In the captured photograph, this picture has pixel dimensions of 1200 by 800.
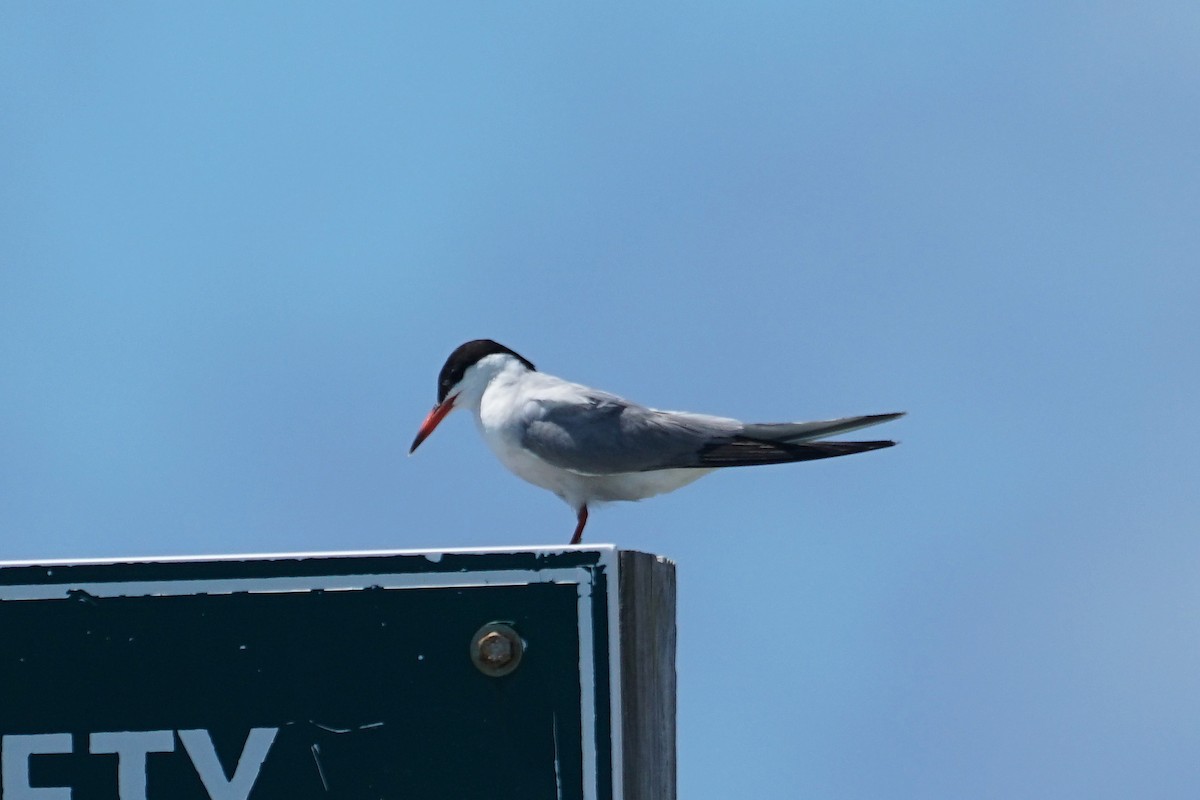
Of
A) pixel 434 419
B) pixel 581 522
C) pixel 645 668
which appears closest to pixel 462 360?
pixel 434 419

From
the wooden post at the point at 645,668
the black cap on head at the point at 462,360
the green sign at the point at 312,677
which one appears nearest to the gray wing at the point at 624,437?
the black cap on head at the point at 462,360

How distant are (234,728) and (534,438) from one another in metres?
3.60

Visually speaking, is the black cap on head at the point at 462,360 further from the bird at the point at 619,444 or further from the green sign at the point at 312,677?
the green sign at the point at 312,677

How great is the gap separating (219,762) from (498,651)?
1.39ft

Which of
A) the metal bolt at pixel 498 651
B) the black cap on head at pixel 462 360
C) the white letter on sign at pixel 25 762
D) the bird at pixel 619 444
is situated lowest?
the white letter on sign at pixel 25 762

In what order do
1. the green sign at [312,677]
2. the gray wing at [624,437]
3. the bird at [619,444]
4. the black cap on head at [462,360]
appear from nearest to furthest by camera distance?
the green sign at [312,677] → the bird at [619,444] → the gray wing at [624,437] → the black cap on head at [462,360]

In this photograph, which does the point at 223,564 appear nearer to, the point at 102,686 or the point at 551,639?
the point at 102,686

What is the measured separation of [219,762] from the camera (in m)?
2.14

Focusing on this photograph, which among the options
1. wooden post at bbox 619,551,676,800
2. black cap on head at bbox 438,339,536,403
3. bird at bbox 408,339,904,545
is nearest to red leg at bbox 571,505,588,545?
bird at bbox 408,339,904,545

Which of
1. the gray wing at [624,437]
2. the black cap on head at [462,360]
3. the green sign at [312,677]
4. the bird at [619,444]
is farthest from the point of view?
the black cap on head at [462,360]

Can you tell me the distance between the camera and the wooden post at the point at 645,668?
86.4 inches

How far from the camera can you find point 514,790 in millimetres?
2092

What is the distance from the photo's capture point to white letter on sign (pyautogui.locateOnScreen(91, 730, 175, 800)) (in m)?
2.15

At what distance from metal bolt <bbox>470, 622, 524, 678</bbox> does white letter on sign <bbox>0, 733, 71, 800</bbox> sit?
0.61m
